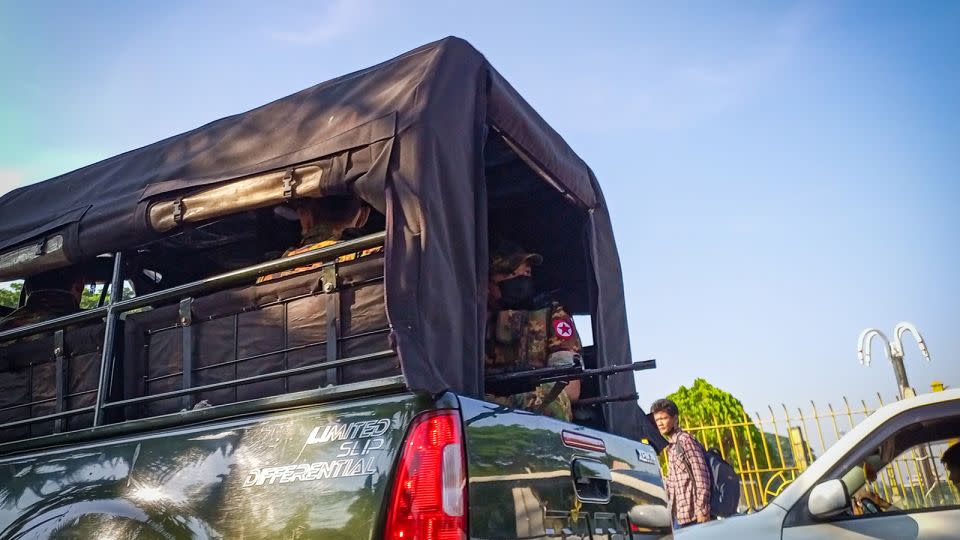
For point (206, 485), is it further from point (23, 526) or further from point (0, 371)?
point (0, 371)

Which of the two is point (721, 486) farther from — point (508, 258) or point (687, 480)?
point (508, 258)

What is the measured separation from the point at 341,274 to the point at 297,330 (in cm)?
28

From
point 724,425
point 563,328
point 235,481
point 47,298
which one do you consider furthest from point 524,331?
point 724,425

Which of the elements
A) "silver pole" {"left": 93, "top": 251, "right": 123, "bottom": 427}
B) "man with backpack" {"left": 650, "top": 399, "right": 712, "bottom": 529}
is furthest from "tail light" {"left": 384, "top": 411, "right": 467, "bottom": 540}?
"man with backpack" {"left": 650, "top": 399, "right": 712, "bottom": 529}

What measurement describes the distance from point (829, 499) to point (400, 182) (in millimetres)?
2574

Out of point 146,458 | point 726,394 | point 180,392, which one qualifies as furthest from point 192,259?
point 726,394

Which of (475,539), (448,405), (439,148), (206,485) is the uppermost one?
(439,148)

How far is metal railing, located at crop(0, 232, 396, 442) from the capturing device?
9.16 feet

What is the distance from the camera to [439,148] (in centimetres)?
291

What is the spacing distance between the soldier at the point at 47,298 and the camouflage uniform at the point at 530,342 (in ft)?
7.58

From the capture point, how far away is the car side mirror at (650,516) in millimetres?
3227

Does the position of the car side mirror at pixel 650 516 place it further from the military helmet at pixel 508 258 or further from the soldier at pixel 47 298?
the soldier at pixel 47 298

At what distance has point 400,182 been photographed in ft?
9.30

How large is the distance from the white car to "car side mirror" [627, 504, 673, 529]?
2.74ft
